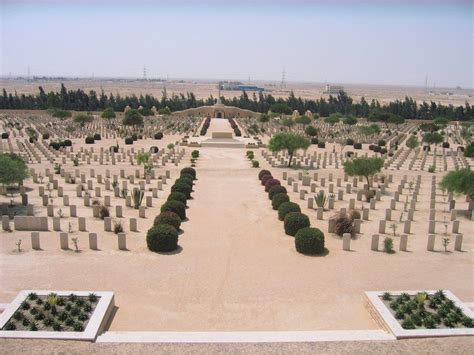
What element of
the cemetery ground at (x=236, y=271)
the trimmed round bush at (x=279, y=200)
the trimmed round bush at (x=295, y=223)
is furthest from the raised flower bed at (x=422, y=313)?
the trimmed round bush at (x=279, y=200)

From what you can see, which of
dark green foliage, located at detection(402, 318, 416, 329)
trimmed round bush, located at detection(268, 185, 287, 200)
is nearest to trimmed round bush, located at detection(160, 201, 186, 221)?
trimmed round bush, located at detection(268, 185, 287, 200)

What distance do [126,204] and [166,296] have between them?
35.9 feet

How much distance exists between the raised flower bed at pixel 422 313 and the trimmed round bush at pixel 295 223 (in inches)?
239

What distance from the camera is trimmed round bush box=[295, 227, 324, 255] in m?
16.0

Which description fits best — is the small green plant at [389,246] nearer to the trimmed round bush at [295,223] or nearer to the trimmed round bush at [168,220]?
the trimmed round bush at [295,223]

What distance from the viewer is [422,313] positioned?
11.2 metres

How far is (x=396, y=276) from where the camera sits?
14.4 metres

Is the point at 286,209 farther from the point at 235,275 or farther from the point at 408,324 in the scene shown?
the point at 408,324

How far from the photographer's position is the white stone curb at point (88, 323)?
32.4 feet

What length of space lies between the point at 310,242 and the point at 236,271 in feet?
9.99

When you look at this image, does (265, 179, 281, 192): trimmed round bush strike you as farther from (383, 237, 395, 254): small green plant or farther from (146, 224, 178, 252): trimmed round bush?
(146, 224, 178, 252): trimmed round bush

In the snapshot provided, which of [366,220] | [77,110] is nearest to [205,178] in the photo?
[366,220]

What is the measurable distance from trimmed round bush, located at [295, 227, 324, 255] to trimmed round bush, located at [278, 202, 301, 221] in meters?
3.57

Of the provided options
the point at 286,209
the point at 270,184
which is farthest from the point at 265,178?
the point at 286,209
